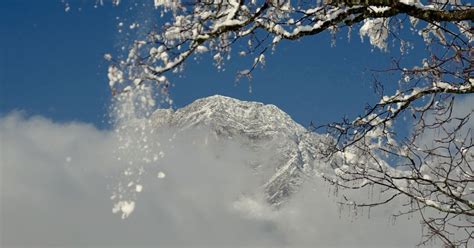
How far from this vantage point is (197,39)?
5.68 m

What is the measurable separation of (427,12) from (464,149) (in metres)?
1.83

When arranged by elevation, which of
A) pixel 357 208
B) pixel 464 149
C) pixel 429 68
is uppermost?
pixel 429 68

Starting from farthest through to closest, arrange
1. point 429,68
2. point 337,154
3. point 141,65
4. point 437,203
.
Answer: point 337,154 < point 437,203 < point 429,68 < point 141,65

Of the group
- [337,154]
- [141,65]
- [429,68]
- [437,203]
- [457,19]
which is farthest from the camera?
[337,154]

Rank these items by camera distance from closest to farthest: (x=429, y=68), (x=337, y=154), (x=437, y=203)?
(x=429, y=68) → (x=437, y=203) → (x=337, y=154)

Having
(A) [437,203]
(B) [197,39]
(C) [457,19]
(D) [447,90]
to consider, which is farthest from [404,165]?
(B) [197,39]

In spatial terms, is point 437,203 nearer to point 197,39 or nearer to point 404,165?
point 404,165

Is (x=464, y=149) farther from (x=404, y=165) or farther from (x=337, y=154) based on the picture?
(x=337, y=154)

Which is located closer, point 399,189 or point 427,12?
point 427,12

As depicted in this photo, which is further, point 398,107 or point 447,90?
point 398,107

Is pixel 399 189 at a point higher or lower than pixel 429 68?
lower

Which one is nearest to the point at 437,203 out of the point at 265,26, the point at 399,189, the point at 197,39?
the point at 399,189

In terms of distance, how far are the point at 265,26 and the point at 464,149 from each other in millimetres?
2404

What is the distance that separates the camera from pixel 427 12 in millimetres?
5230
